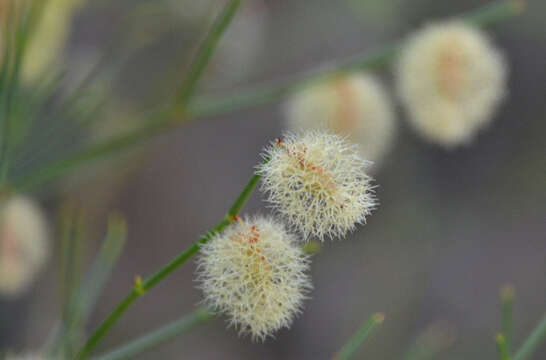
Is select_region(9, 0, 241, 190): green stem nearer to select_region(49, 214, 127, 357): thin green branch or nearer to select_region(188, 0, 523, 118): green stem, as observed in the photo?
select_region(188, 0, 523, 118): green stem

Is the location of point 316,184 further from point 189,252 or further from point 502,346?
point 502,346

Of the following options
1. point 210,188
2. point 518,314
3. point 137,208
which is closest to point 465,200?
point 518,314

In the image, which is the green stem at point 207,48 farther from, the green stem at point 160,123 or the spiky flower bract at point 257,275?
the spiky flower bract at point 257,275

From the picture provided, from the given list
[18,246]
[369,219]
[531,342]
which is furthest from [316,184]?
[369,219]

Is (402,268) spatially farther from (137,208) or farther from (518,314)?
(137,208)

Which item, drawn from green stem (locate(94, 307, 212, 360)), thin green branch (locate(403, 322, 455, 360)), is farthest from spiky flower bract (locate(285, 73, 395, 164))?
green stem (locate(94, 307, 212, 360))

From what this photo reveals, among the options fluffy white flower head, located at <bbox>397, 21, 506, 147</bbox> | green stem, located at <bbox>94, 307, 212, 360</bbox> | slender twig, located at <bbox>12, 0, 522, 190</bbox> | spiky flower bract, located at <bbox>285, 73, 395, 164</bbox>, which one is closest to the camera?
green stem, located at <bbox>94, 307, 212, 360</bbox>
